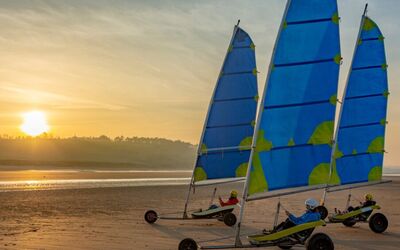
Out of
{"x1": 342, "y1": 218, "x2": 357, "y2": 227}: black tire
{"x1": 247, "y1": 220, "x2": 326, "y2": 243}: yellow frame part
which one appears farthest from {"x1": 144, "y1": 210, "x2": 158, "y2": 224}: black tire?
{"x1": 247, "y1": 220, "x2": 326, "y2": 243}: yellow frame part

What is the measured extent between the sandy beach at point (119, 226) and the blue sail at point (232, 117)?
2087mm

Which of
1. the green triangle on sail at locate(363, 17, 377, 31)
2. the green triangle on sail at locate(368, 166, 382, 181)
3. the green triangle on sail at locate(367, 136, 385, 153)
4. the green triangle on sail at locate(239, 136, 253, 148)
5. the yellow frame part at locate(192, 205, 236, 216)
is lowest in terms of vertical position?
the yellow frame part at locate(192, 205, 236, 216)

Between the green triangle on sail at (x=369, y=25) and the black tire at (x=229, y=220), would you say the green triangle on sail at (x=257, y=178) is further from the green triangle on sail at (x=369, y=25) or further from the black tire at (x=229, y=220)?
the green triangle on sail at (x=369, y=25)

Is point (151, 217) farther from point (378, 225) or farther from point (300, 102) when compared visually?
point (300, 102)

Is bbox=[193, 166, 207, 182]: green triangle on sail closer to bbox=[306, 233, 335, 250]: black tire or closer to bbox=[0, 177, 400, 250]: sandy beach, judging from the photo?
bbox=[0, 177, 400, 250]: sandy beach

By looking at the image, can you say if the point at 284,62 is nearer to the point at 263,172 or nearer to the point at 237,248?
the point at 263,172

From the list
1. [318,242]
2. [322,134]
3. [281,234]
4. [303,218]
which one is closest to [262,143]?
[322,134]

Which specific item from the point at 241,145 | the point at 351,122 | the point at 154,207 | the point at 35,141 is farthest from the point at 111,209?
the point at 35,141

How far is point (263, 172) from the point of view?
1229cm

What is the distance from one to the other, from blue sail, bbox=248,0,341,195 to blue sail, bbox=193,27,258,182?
275 inches

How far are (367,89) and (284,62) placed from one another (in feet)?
26.9

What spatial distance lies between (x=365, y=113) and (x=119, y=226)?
9.79 metres

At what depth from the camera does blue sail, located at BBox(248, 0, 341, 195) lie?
40.5ft

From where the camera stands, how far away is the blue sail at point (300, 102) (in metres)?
12.4
